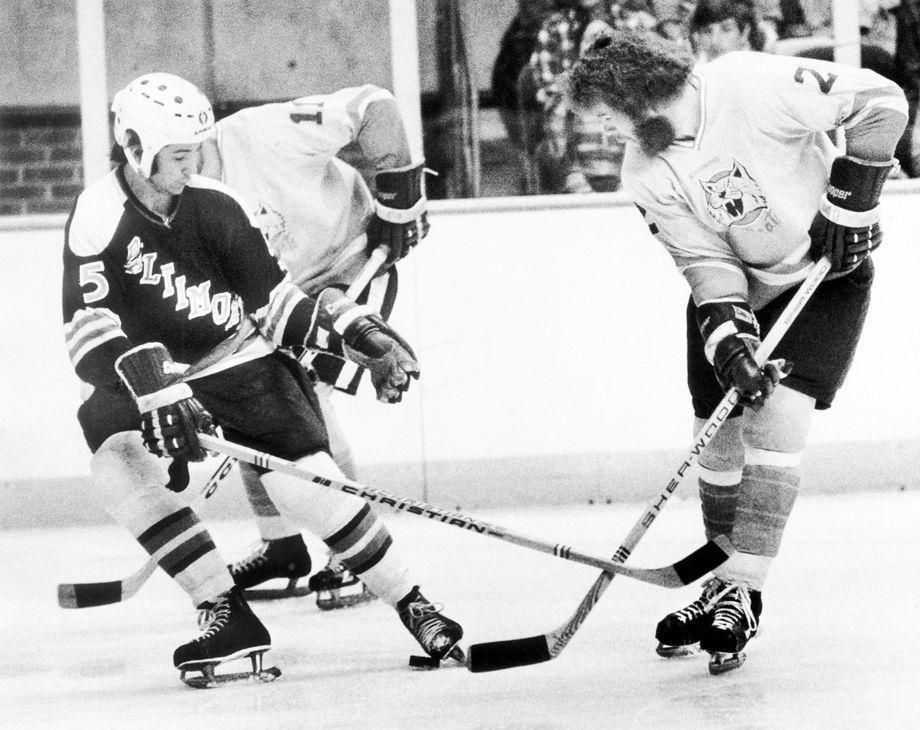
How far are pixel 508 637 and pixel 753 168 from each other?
37.5 inches

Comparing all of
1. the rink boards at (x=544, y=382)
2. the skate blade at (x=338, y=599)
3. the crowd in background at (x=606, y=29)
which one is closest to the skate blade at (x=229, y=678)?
the skate blade at (x=338, y=599)

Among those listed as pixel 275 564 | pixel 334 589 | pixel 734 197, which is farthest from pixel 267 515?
pixel 734 197

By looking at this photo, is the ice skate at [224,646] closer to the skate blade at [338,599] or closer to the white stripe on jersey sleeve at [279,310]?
the white stripe on jersey sleeve at [279,310]

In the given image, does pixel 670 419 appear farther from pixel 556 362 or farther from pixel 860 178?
pixel 860 178

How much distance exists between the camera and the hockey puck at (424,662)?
252 cm

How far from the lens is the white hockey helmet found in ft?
8.04

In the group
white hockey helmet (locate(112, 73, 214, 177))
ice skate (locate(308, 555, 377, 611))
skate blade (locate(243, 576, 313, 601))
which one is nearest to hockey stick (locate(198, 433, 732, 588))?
white hockey helmet (locate(112, 73, 214, 177))

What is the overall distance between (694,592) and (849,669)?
2.29ft

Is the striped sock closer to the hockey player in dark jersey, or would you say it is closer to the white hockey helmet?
the hockey player in dark jersey

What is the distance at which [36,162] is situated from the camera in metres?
4.44

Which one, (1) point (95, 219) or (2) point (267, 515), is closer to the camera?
(1) point (95, 219)

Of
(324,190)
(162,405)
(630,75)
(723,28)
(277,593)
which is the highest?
(630,75)

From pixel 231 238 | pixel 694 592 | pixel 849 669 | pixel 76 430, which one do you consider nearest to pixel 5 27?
pixel 76 430

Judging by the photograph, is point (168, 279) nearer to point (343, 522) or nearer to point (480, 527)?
point (343, 522)
